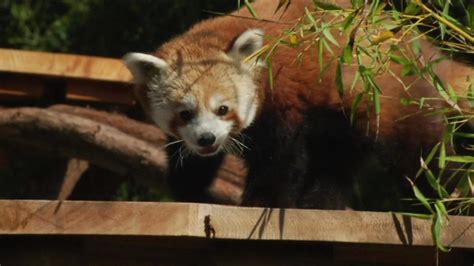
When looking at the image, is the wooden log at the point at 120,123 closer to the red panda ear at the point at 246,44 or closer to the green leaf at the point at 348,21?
the red panda ear at the point at 246,44

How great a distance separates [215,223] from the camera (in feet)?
9.93

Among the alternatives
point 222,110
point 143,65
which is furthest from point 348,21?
point 143,65

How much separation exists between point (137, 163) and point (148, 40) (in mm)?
1406

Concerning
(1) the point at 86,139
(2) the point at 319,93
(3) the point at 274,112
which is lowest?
(1) the point at 86,139

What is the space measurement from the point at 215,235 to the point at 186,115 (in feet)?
6.67

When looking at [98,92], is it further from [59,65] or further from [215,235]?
[215,235]

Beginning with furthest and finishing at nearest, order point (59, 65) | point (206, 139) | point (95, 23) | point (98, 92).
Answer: point (95, 23), point (98, 92), point (59, 65), point (206, 139)

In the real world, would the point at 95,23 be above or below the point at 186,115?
below

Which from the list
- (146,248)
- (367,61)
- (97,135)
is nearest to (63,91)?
(97,135)

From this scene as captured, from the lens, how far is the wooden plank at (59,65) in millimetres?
6004

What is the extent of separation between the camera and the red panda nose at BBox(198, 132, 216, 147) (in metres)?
4.81

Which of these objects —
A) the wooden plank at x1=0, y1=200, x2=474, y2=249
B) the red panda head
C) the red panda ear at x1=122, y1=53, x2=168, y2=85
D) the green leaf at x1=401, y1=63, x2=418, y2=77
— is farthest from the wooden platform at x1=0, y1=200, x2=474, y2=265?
the red panda ear at x1=122, y1=53, x2=168, y2=85

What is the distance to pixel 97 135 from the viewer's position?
6.19m

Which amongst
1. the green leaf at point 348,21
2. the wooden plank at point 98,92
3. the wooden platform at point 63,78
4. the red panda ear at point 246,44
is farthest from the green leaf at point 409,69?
the wooden plank at point 98,92
